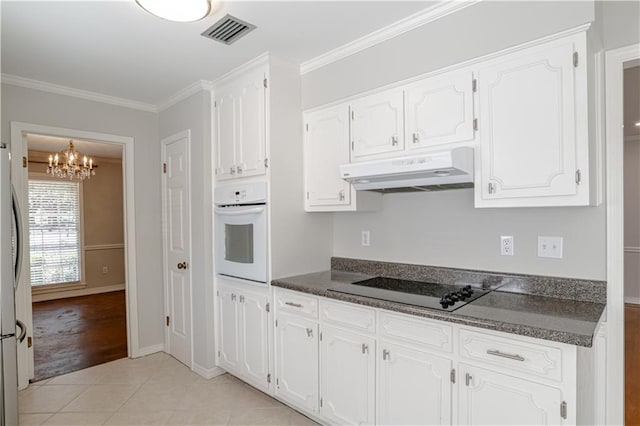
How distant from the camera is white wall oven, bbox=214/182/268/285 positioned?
267cm

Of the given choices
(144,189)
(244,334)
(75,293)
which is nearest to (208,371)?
(244,334)

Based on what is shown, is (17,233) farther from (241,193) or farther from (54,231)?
(54,231)

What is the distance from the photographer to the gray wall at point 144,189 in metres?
3.42

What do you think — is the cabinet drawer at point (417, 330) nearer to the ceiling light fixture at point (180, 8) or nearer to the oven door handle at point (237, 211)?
the oven door handle at point (237, 211)

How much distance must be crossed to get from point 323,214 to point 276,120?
0.82 metres

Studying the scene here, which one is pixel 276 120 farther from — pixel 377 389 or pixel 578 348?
pixel 578 348

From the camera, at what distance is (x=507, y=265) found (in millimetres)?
2135

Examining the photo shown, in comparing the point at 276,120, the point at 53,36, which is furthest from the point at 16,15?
the point at 276,120

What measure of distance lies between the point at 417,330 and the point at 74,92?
135 inches

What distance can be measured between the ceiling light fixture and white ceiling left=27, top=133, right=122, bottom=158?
11.6ft

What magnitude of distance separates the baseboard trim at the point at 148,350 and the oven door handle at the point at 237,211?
66.7 inches

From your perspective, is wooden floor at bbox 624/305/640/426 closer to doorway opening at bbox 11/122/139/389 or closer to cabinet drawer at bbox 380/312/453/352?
cabinet drawer at bbox 380/312/453/352

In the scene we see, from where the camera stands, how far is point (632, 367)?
3.09 meters

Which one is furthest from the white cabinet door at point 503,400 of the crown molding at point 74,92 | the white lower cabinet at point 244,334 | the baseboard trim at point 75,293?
the baseboard trim at point 75,293
